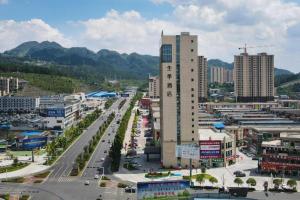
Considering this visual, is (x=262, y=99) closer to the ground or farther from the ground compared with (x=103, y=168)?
farther from the ground

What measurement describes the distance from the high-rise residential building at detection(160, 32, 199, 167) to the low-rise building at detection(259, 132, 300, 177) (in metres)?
10.5

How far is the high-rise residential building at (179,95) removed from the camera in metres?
67.8

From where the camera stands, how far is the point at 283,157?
205 ft

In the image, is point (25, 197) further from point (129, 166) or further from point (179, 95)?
point (179, 95)

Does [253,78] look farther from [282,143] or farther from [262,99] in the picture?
[282,143]

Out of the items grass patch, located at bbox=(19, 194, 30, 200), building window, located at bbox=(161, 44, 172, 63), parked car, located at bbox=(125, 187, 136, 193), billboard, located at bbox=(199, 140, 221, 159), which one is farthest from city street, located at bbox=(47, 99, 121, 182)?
building window, located at bbox=(161, 44, 172, 63)

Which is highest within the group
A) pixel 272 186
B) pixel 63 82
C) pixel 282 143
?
pixel 63 82

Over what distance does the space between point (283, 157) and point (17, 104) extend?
9947cm

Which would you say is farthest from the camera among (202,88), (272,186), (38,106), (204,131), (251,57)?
(202,88)

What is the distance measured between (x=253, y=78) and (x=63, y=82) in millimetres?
81111

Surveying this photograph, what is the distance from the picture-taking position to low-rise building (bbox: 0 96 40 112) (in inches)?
5625

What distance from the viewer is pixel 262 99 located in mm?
164000

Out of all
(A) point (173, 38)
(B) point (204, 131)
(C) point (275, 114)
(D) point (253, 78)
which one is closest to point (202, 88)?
(D) point (253, 78)

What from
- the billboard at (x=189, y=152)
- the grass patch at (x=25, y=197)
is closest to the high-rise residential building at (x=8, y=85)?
the billboard at (x=189, y=152)
